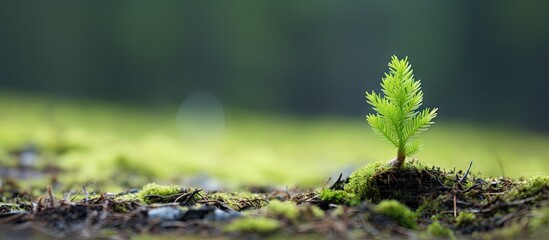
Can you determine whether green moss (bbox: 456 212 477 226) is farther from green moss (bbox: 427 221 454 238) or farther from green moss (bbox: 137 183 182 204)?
green moss (bbox: 137 183 182 204)

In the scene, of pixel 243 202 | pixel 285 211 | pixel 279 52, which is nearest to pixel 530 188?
pixel 285 211

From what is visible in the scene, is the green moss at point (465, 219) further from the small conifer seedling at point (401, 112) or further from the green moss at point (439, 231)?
the small conifer seedling at point (401, 112)

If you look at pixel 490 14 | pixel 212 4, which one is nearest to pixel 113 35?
pixel 212 4

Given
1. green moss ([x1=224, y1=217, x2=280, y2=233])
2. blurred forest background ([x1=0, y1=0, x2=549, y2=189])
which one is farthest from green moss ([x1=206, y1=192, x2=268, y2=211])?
blurred forest background ([x1=0, y1=0, x2=549, y2=189])

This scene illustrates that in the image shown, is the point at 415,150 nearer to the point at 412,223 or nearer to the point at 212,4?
the point at 412,223

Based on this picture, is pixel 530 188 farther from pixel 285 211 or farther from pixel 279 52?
pixel 279 52

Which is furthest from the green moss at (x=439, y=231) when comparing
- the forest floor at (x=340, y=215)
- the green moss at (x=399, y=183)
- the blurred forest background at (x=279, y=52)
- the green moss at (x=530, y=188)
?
the blurred forest background at (x=279, y=52)

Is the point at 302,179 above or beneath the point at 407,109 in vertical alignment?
above
